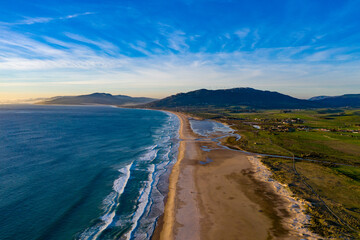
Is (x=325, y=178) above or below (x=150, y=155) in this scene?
above

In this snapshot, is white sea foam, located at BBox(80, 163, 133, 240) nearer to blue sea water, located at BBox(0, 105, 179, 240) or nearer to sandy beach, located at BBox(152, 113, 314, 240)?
blue sea water, located at BBox(0, 105, 179, 240)

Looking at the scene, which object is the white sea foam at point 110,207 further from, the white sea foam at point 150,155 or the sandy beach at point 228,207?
the white sea foam at point 150,155

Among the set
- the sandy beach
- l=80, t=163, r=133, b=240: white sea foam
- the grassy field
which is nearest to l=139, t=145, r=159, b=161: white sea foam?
the sandy beach

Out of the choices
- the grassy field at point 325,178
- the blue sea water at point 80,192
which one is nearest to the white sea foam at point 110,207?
the blue sea water at point 80,192

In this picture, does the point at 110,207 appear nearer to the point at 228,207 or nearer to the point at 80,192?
the point at 80,192

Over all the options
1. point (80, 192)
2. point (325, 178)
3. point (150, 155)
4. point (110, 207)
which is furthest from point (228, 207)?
point (150, 155)

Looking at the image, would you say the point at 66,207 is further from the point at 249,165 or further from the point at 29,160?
the point at 249,165
